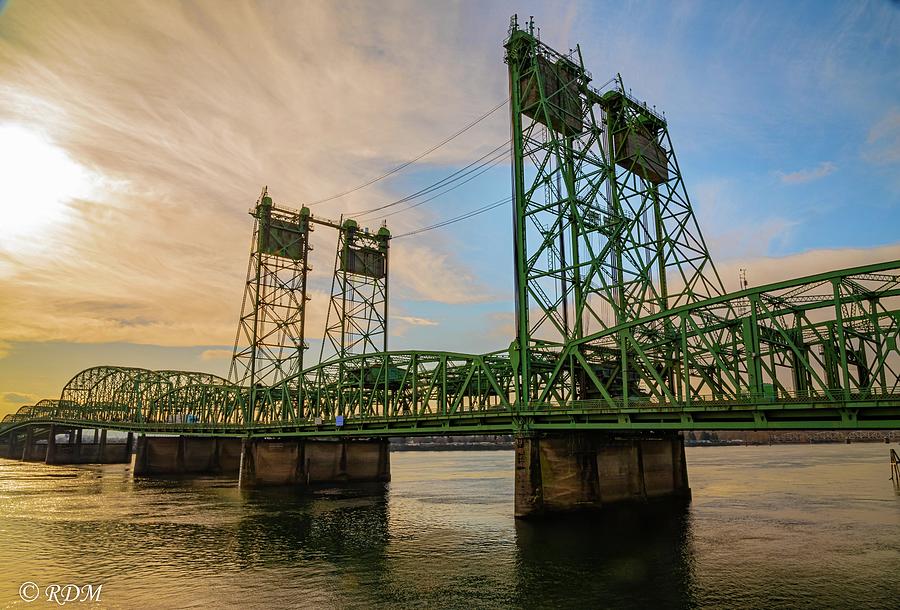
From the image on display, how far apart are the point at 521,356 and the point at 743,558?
20.9m

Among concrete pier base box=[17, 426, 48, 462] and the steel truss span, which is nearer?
the steel truss span

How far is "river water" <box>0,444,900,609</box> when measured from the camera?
27100 millimetres

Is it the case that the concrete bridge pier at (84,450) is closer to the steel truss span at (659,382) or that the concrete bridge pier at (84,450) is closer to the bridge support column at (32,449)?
the bridge support column at (32,449)

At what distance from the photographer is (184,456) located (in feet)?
348

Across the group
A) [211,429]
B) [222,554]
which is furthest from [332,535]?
[211,429]

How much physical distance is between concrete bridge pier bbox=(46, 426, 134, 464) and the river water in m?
86.5

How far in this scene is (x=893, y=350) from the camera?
31328 millimetres

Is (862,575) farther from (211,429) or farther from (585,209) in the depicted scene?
(211,429)

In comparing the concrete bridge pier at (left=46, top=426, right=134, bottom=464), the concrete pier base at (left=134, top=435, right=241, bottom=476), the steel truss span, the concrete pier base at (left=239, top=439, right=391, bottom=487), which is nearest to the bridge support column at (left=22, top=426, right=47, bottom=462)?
the concrete bridge pier at (left=46, top=426, right=134, bottom=464)

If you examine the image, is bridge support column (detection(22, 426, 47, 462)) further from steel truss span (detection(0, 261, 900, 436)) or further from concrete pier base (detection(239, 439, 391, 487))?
concrete pier base (detection(239, 439, 391, 487))

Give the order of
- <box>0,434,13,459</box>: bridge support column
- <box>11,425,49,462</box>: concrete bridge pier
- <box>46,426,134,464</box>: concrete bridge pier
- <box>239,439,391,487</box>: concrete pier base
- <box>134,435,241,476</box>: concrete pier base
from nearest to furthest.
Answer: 1. <box>239,439,391,487</box>: concrete pier base
2. <box>134,435,241,476</box>: concrete pier base
3. <box>46,426,134,464</box>: concrete bridge pier
4. <box>11,425,49,462</box>: concrete bridge pier
5. <box>0,434,13,459</box>: bridge support column

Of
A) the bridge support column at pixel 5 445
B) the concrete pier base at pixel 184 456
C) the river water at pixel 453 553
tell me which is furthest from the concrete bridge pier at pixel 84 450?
the river water at pixel 453 553

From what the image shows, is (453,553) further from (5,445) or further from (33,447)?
(5,445)

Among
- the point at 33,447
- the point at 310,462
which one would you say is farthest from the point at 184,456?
the point at 33,447
